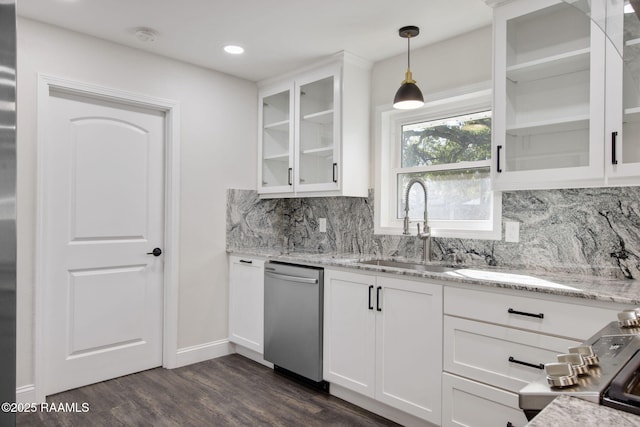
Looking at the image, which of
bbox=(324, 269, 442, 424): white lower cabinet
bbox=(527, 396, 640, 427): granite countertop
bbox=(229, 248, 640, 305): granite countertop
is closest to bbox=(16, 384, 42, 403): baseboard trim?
bbox=(324, 269, 442, 424): white lower cabinet

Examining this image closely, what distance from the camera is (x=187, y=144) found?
3.37 meters

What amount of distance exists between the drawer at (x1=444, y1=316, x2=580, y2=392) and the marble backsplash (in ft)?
2.16

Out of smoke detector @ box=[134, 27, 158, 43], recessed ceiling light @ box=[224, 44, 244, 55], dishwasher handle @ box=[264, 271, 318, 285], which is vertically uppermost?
recessed ceiling light @ box=[224, 44, 244, 55]

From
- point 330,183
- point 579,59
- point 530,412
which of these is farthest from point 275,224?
point 530,412

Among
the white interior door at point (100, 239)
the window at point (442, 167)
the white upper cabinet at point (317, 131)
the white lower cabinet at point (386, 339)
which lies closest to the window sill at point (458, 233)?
the window at point (442, 167)

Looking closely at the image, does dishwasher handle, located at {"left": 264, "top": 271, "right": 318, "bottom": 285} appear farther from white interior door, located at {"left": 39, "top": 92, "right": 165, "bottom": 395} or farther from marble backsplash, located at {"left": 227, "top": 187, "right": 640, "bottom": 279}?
white interior door, located at {"left": 39, "top": 92, "right": 165, "bottom": 395}

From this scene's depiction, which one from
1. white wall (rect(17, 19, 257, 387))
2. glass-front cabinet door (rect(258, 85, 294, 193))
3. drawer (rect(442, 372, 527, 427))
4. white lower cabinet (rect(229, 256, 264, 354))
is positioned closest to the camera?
drawer (rect(442, 372, 527, 427))

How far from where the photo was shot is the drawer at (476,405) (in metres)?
1.90

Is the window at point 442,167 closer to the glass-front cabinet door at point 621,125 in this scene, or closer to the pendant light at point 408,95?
the pendant light at point 408,95

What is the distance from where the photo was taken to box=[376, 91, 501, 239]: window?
2.80m

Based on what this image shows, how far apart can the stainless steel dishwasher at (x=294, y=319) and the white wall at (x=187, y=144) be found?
0.63 metres

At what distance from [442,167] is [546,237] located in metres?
0.86

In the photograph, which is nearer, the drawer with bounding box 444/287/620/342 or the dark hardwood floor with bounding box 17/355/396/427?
the drawer with bounding box 444/287/620/342

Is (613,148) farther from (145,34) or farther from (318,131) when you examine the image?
(145,34)
